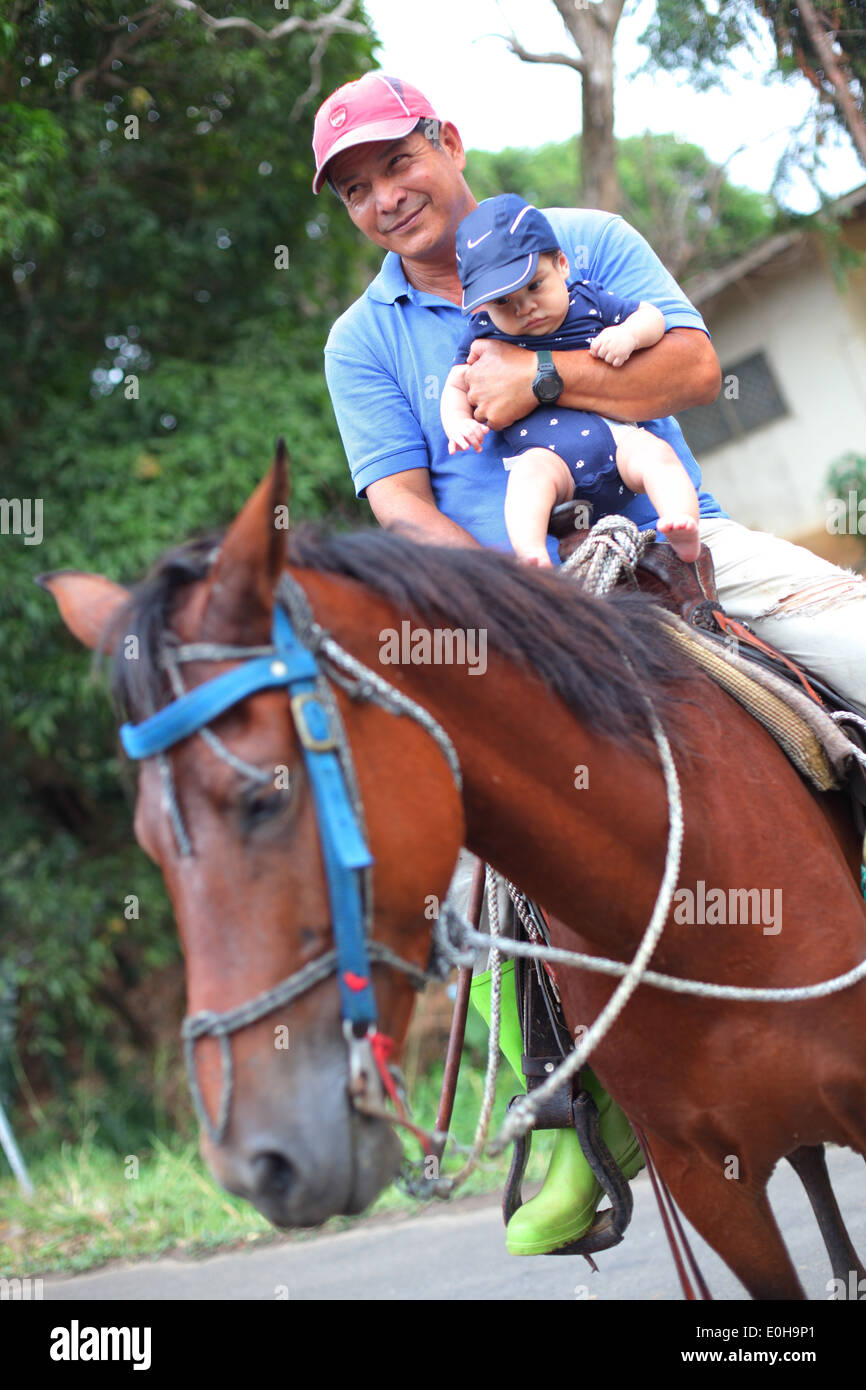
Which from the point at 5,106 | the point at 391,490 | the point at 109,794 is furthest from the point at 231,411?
the point at 391,490

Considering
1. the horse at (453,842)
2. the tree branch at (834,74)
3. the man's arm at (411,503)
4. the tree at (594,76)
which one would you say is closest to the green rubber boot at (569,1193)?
the horse at (453,842)

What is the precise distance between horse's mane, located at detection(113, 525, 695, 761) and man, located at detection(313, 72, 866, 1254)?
46cm

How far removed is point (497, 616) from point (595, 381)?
87 cm

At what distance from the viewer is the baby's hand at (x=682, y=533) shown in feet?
7.56

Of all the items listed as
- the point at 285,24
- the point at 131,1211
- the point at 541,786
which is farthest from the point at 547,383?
Answer: the point at 285,24

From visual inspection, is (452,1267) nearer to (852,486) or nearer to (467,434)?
(467,434)

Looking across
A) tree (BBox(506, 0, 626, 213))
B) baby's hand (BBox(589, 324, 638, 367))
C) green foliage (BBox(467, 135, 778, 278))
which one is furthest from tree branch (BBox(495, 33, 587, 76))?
baby's hand (BBox(589, 324, 638, 367))

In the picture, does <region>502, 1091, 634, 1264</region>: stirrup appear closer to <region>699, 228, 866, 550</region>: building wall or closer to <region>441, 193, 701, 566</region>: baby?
<region>441, 193, 701, 566</region>: baby

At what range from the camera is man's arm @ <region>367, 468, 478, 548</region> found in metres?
2.68

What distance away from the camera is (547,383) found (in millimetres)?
2527

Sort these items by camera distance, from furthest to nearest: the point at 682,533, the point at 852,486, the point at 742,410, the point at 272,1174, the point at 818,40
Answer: the point at 742,410, the point at 852,486, the point at 818,40, the point at 682,533, the point at 272,1174

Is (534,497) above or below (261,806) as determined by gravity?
above

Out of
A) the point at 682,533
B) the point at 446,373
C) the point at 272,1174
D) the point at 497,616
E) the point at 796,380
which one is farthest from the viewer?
the point at 796,380

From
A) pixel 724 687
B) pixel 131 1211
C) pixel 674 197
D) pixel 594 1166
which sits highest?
pixel 674 197
